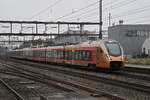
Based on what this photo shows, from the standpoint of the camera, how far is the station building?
55938 millimetres

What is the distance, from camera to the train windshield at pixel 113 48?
67.1ft

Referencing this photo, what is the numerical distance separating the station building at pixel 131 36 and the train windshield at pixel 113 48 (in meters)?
35.1

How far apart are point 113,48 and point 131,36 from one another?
37.4 meters

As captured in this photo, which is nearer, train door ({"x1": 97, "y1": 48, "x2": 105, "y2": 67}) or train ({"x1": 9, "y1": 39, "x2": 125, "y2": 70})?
train ({"x1": 9, "y1": 39, "x2": 125, "y2": 70})

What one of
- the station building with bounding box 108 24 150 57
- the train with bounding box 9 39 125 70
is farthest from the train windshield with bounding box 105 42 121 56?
the station building with bounding box 108 24 150 57

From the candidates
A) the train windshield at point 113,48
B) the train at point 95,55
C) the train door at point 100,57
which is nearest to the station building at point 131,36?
the train at point 95,55

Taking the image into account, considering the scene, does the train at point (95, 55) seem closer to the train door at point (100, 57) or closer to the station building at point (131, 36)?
the train door at point (100, 57)

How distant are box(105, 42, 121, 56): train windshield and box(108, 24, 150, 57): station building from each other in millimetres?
35120

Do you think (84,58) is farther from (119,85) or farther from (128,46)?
(128,46)

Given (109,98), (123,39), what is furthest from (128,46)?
(109,98)

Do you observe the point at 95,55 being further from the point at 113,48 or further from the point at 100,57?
the point at 113,48

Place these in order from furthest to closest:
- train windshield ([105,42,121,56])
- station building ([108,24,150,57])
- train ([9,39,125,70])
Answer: station building ([108,24,150,57])
train windshield ([105,42,121,56])
train ([9,39,125,70])

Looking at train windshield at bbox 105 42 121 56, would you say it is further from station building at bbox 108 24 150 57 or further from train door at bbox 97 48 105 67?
station building at bbox 108 24 150 57

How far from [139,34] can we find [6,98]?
166 ft
